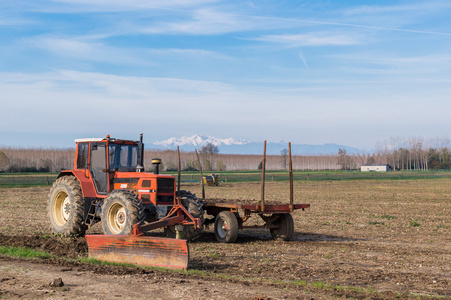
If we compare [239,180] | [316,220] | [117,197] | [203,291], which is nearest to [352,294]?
[203,291]

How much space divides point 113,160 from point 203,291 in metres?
7.13

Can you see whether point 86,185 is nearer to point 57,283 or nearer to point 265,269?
point 57,283

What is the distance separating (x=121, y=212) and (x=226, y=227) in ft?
9.48

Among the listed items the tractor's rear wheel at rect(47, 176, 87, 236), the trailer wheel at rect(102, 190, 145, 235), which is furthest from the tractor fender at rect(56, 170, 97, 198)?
the trailer wheel at rect(102, 190, 145, 235)

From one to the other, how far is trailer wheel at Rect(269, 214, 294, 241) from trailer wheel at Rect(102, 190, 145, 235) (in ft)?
14.0

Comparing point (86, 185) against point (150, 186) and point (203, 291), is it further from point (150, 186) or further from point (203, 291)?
point (203, 291)

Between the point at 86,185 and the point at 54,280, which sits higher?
the point at 86,185

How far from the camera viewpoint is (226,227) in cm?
1425

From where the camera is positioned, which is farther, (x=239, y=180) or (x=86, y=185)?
(x=239, y=180)

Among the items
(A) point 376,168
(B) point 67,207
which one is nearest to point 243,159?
(A) point 376,168

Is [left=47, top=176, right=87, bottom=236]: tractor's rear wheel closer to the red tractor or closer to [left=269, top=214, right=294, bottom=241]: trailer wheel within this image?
the red tractor

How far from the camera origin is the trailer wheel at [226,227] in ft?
46.1

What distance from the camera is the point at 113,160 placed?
1452 centimetres

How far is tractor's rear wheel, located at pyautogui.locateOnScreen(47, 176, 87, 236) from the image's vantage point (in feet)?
48.0
